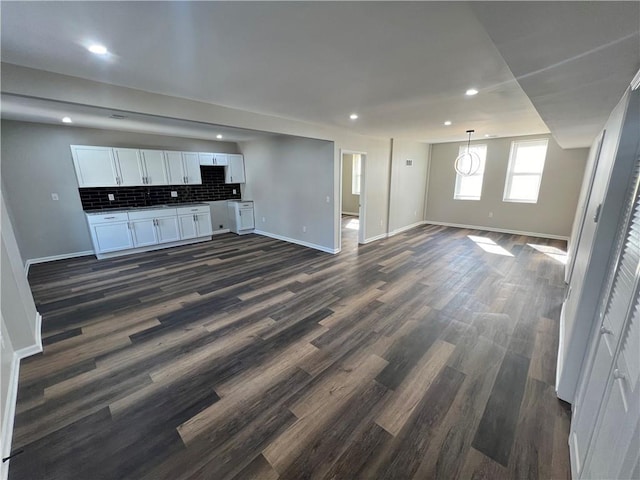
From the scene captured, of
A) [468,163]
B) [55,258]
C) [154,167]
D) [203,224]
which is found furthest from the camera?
[468,163]

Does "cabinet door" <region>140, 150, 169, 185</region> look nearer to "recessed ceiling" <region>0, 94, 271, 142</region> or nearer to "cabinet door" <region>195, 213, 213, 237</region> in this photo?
"recessed ceiling" <region>0, 94, 271, 142</region>

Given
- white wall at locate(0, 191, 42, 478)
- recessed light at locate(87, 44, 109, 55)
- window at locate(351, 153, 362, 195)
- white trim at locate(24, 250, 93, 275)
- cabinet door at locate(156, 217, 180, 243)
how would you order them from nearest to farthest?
1. recessed light at locate(87, 44, 109, 55)
2. white wall at locate(0, 191, 42, 478)
3. white trim at locate(24, 250, 93, 275)
4. cabinet door at locate(156, 217, 180, 243)
5. window at locate(351, 153, 362, 195)

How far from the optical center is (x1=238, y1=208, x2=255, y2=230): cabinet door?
6.72 meters

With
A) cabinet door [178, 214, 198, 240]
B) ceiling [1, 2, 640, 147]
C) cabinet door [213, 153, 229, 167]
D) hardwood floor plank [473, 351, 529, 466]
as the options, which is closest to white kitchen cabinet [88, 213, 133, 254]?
cabinet door [178, 214, 198, 240]

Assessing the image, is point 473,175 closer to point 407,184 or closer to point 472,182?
point 472,182

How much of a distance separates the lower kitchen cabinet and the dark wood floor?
3.84 feet

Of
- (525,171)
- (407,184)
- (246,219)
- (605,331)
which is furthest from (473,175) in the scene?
(605,331)

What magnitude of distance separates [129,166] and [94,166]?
0.54 m

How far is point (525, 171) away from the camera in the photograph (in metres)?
6.30

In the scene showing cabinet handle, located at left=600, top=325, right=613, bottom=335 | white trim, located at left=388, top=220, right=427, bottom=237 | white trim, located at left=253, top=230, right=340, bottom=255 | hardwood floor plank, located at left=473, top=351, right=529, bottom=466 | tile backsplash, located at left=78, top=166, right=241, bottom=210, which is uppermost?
tile backsplash, located at left=78, top=166, right=241, bottom=210

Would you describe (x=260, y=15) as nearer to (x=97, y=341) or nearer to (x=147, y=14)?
(x=147, y=14)

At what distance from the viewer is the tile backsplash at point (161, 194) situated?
521 centimetres

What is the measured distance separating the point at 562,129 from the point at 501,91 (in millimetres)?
1525

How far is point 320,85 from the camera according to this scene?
246 centimetres
